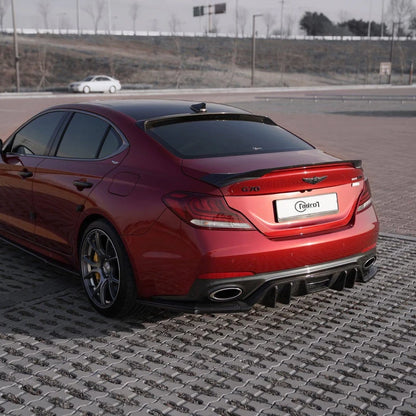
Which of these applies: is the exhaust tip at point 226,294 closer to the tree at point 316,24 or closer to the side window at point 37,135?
the side window at point 37,135

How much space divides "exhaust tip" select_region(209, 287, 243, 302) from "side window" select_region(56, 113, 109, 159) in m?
1.47

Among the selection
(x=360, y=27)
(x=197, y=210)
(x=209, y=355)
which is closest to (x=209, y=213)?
(x=197, y=210)

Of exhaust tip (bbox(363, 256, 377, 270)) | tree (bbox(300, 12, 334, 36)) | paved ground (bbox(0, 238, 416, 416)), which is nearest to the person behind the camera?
paved ground (bbox(0, 238, 416, 416))

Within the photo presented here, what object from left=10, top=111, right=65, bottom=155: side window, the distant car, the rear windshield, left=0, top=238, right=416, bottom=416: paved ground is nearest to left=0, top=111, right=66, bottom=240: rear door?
left=10, top=111, right=65, bottom=155: side window

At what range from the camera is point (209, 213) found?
3609 millimetres

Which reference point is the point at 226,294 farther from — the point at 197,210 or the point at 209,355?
the point at 197,210

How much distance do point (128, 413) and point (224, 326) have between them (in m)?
1.30

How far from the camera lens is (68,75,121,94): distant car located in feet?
151

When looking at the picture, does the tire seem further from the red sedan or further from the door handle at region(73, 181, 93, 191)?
the door handle at region(73, 181, 93, 191)

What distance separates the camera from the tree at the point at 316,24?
14520 centimetres

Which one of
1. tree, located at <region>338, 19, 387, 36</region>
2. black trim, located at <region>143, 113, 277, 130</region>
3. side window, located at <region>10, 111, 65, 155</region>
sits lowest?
side window, located at <region>10, 111, 65, 155</region>

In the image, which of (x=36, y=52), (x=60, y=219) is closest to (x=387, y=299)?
(x=60, y=219)

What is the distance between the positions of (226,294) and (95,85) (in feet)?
149

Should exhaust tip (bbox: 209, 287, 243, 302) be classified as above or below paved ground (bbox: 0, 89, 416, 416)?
above
